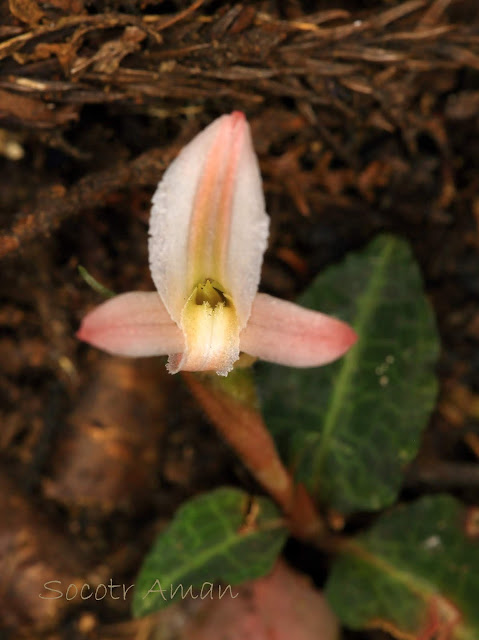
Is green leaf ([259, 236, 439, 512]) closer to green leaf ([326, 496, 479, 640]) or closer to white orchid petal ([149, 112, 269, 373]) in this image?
green leaf ([326, 496, 479, 640])

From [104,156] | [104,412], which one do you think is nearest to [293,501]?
[104,412]

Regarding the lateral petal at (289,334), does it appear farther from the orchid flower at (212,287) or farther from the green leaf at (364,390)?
the green leaf at (364,390)

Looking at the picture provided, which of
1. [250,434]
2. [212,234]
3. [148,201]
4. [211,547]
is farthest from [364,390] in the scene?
[212,234]

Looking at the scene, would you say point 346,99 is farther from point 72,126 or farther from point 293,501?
point 293,501

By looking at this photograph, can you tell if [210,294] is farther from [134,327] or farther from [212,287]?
[134,327]

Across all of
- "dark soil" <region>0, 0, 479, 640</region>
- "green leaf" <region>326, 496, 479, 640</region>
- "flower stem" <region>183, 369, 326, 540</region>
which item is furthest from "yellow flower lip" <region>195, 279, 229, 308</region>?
"green leaf" <region>326, 496, 479, 640</region>

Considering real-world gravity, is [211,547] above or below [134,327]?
below
